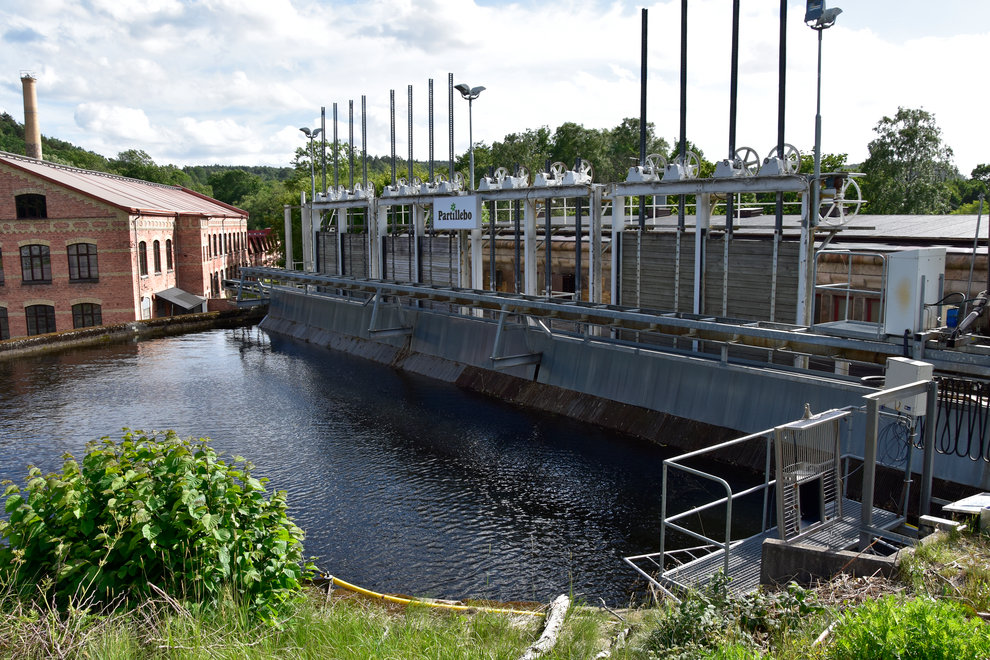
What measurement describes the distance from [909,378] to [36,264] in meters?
40.3

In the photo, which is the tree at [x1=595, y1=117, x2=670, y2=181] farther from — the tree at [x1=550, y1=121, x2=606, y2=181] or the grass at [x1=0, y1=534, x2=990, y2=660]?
the grass at [x1=0, y1=534, x2=990, y2=660]

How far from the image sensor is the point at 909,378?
9.84m

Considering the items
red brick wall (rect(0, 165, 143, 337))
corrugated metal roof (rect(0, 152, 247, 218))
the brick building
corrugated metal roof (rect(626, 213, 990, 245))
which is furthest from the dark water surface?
corrugated metal roof (rect(0, 152, 247, 218))

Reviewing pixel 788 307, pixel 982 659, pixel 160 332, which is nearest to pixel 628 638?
pixel 982 659

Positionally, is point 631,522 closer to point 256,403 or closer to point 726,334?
point 726,334

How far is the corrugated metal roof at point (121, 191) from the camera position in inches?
1510

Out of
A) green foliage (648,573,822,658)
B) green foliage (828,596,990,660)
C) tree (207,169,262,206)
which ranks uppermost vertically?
tree (207,169,262,206)

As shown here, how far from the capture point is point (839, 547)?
8523 millimetres

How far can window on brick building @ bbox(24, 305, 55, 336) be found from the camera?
1523 inches

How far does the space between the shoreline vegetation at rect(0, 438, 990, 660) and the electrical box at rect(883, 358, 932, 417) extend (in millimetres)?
2532

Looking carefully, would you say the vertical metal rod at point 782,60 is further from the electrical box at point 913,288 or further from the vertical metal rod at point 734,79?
the electrical box at point 913,288

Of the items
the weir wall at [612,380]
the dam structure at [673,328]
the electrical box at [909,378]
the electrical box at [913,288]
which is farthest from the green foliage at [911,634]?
the weir wall at [612,380]

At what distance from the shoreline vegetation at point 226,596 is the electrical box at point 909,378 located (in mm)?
2532

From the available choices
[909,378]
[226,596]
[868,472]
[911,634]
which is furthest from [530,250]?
[911,634]
